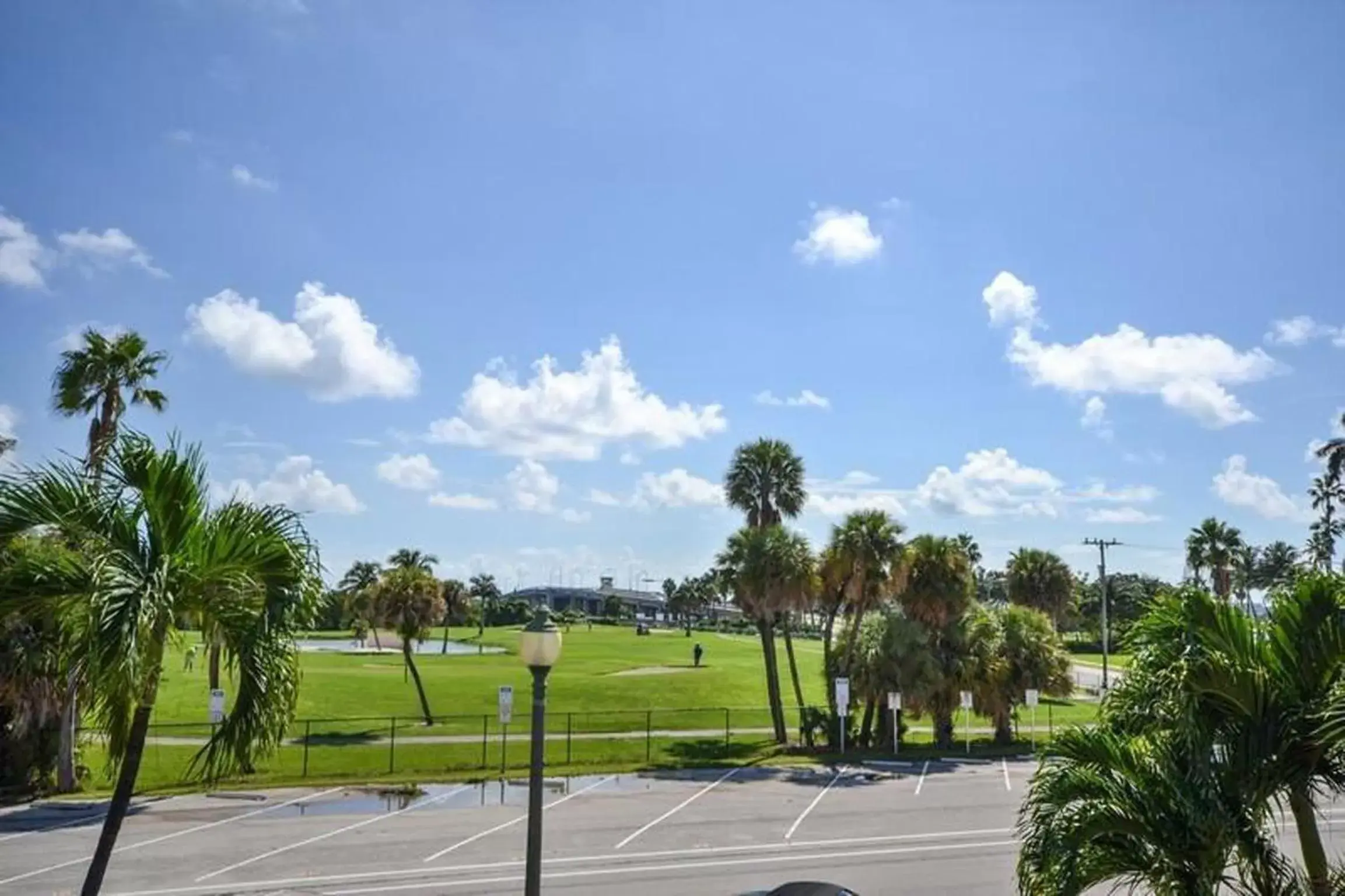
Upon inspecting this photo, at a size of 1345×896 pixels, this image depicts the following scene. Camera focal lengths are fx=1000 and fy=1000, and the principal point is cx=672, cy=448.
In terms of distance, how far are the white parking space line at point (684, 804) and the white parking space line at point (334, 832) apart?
6446 mm

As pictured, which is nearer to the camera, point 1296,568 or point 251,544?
point 1296,568

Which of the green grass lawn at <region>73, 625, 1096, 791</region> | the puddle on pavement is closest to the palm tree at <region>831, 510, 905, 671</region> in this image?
the green grass lawn at <region>73, 625, 1096, 791</region>

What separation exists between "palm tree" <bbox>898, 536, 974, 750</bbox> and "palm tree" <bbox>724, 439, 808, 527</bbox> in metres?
5.45

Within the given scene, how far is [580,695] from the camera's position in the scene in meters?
56.3

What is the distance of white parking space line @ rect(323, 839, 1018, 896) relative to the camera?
57.4 ft

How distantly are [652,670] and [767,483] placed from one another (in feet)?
121

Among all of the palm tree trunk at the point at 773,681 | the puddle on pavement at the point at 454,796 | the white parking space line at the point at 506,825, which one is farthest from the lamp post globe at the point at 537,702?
the palm tree trunk at the point at 773,681

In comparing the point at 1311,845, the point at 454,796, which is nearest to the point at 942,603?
the point at 454,796

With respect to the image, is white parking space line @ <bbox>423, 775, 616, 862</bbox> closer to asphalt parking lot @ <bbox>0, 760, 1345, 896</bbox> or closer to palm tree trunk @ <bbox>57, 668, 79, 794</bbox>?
asphalt parking lot @ <bbox>0, 760, 1345, 896</bbox>

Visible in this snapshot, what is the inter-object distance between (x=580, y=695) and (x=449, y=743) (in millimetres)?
18198

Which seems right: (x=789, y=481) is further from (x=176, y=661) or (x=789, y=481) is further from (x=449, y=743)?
(x=176, y=661)

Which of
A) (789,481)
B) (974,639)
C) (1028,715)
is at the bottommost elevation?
(1028,715)

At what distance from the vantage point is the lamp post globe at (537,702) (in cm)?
960

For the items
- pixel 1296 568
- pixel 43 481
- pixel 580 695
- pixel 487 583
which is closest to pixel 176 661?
pixel 580 695
